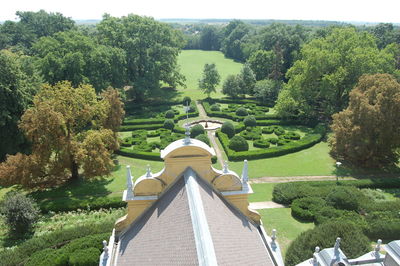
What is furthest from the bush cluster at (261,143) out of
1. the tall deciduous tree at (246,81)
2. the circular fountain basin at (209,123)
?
the tall deciduous tree at (246,81)

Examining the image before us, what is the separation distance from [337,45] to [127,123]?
35168 mm

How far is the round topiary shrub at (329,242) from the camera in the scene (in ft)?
54.7

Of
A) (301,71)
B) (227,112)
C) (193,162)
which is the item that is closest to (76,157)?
(193,162)

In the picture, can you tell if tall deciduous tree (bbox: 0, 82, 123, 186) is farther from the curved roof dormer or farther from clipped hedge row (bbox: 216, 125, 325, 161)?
the curved roof dormer

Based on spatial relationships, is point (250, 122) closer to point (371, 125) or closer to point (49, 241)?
point (371, 125)

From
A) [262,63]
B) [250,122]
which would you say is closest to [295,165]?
[250,122]

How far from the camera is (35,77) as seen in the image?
1438 inches

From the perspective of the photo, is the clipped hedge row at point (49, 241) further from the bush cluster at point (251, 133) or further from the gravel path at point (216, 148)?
the bush cluster at point (251, 133)

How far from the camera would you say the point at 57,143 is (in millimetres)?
25969

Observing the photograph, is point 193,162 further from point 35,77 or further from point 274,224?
point 35,77

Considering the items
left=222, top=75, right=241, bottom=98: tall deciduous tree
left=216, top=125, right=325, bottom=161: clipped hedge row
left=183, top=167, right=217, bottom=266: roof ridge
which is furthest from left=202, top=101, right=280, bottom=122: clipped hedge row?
left=183, top=167, right=217, bottom=266: roof ridge

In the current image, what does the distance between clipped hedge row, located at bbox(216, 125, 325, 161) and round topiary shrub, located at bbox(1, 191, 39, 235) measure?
2069 centimetres

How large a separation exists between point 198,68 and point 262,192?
2972 inches

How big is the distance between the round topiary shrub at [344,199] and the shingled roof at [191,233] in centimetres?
1307
